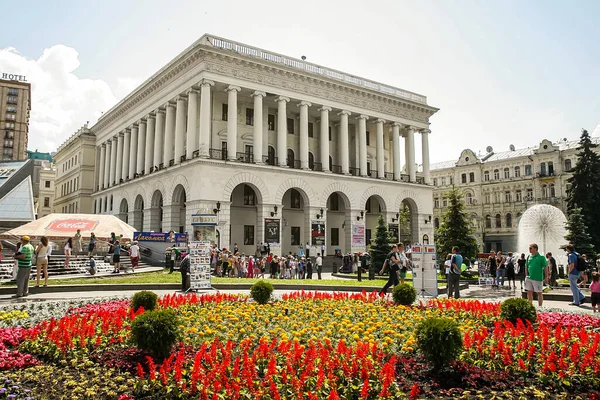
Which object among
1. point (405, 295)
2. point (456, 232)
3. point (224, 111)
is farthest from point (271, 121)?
point (405, 295)

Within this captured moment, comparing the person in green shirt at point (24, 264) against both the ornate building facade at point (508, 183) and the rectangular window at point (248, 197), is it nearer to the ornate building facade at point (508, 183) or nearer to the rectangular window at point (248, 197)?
the rectangular window at point (248, 197)

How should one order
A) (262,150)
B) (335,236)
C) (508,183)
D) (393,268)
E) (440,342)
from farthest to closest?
(508,183) → (335,236) → (262,150) → (393,268) → (440,342)

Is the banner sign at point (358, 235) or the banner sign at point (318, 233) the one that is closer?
the banner sign at point (318, 233)

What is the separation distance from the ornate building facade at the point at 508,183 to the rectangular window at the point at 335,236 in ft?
68.4

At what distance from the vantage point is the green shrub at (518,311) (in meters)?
8.57

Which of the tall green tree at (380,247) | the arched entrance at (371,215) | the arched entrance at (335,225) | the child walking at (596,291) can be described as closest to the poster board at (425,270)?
the child walking at (596,291)

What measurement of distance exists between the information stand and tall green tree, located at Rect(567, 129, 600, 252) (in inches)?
1353

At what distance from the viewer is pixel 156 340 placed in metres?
6.46

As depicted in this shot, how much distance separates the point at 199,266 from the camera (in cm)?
1648

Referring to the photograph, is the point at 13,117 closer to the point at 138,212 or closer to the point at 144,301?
the point at 138,212

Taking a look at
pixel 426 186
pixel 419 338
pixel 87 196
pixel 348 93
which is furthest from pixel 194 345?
pixel 87 196

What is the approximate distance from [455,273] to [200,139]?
22.7 m

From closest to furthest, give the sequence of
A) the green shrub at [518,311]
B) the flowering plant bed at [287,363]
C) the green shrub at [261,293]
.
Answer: the flowering plant bed at [287,363] < the green shrub at [518,311] < the green shrub at [261,293]

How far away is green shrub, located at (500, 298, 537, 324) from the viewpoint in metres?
8.57
